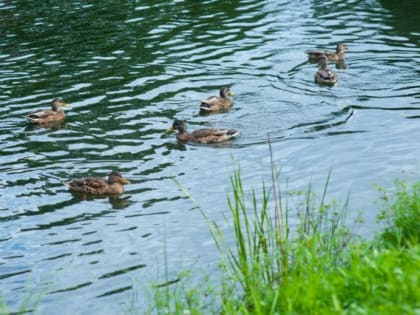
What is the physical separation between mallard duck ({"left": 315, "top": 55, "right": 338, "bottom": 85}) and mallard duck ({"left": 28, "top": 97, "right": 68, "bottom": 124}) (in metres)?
5.01

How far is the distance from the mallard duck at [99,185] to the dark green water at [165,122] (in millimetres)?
158

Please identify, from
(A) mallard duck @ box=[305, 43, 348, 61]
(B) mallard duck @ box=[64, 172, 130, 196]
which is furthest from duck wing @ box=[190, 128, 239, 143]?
(A) mallard duck @ box=[305, 43, 348, 61]

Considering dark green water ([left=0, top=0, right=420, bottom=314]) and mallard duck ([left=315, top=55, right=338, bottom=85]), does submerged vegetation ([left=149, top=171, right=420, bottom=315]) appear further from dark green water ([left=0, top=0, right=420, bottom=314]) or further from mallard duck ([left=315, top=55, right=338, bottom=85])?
mallard duck ([left=315, top=55, right=338, bottom=85])

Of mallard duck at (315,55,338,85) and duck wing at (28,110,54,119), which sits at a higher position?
duck wing at (28,110,54,119)

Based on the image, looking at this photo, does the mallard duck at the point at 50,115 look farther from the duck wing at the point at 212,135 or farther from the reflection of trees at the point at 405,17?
the reflection of trees at the point at 405,17

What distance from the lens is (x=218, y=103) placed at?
16969 millimetres

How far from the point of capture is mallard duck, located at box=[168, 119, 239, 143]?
1533 centimetres

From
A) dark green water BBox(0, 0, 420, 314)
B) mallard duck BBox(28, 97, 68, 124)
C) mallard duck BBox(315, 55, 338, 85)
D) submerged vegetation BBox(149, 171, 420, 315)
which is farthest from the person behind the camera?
mallard duck BBox(315, 55, 338, 85)

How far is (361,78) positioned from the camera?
728 inches

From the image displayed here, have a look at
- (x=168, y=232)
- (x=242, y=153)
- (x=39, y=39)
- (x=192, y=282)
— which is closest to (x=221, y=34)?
(x=39, y=39)

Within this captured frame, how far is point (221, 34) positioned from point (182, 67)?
2.95 m

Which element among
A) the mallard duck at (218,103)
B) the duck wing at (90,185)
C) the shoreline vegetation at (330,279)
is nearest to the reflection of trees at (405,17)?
the mallard duck at (218,103)

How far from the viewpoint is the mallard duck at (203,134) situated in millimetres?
15328

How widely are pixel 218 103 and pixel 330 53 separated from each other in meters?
3.65
